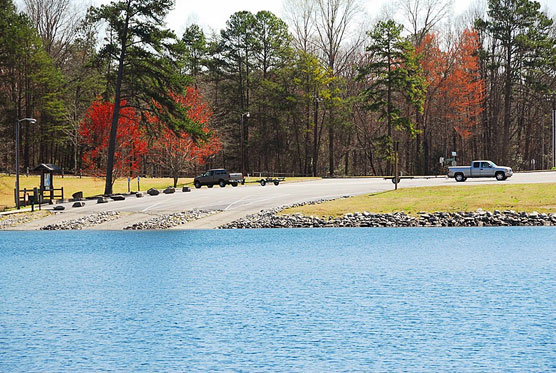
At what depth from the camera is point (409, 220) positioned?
140ft

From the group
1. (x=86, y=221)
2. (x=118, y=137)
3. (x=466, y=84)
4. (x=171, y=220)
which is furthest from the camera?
(x=466, y=84)

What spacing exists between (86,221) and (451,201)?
82.3 ft

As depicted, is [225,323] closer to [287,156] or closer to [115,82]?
[115,82]

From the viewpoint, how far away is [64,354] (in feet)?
48.0

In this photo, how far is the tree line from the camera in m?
81.9

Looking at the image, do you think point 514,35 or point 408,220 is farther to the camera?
point 514,35

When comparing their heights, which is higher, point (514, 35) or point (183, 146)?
point (514, 35)

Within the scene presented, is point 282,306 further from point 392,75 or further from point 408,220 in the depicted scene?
point 392,75

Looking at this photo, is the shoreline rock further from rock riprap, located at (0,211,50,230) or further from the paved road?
rock riprap, located at (0,211,50,230)

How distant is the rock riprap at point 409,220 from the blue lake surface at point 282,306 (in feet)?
22.7

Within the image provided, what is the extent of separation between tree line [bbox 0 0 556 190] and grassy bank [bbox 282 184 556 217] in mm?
28643

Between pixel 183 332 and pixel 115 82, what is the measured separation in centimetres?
4908

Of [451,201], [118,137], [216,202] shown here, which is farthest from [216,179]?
[451,201]

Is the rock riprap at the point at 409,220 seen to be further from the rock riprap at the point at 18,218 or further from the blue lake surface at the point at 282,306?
the rock riprap at the point at 18,218
